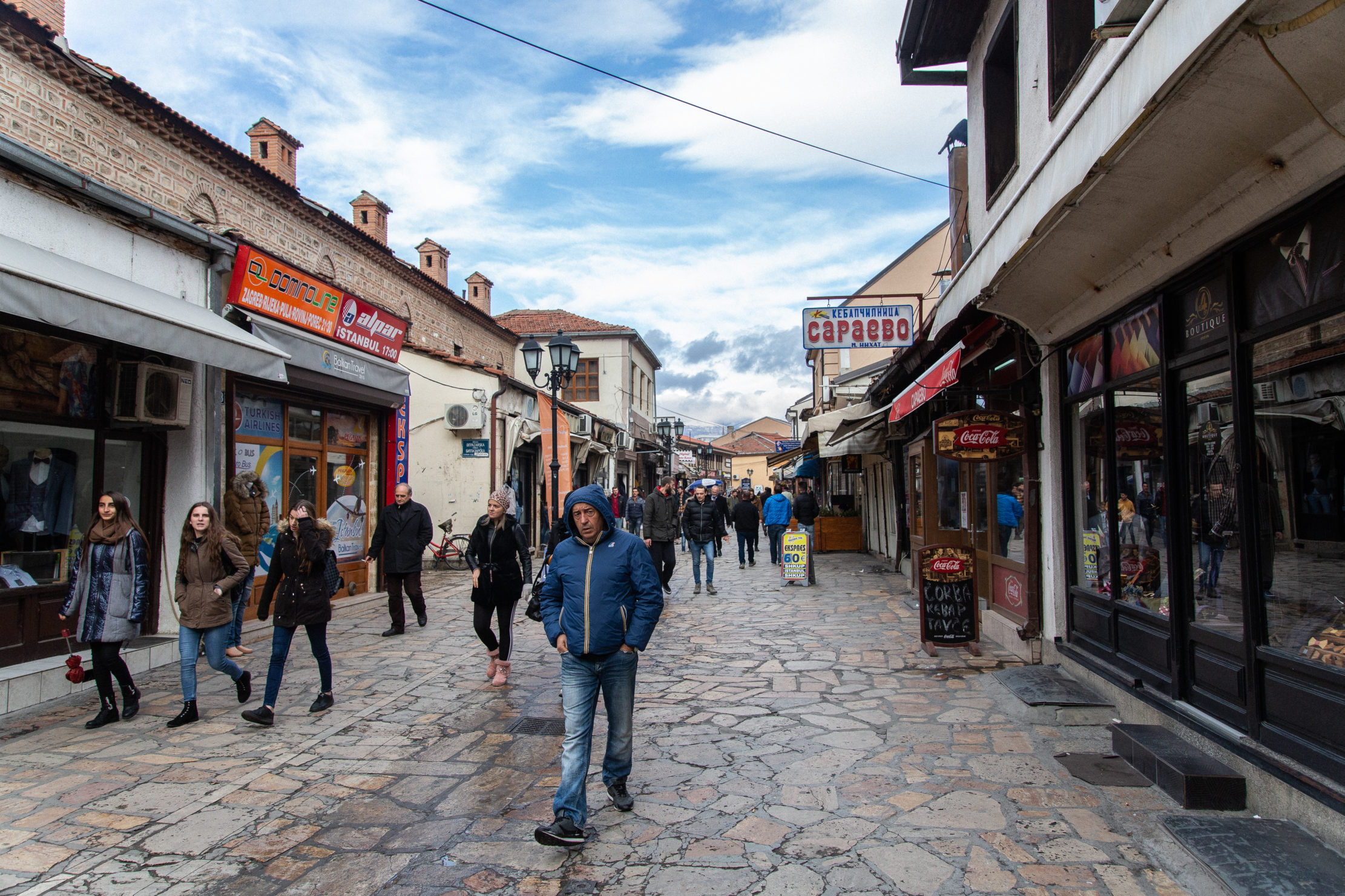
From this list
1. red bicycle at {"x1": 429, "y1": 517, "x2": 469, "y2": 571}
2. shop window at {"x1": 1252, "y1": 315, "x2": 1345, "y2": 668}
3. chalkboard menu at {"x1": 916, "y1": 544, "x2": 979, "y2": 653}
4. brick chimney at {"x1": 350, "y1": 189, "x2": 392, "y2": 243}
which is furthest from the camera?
brick chimney at {"x1": 350, "y1": 189, "x2": 392, "y2": 243}

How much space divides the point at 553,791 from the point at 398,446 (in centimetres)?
905

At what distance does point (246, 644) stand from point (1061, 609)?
26.2 ft

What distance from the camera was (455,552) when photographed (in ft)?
52.5

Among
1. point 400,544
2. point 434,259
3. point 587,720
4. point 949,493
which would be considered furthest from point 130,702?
point 434,259

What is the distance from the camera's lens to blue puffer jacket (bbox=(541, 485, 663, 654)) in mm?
4027

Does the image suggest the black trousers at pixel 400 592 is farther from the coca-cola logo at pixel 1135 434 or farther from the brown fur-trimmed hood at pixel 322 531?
the coca-cola logo at pixel 1135 434

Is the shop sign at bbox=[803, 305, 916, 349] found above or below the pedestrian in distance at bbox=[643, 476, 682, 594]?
above

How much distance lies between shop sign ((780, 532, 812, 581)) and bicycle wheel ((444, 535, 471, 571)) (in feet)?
20.6

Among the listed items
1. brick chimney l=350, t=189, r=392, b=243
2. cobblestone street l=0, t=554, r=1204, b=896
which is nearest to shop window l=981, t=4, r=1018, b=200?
cobblestone street l=0, t=554, r=1204, b=896

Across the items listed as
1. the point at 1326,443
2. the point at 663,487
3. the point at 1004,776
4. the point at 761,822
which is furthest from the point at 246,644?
the point at 1326,443

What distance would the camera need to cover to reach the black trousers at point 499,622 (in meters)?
6.71

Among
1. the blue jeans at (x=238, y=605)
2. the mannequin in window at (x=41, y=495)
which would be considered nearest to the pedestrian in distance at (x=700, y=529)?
the blue jeans at (x=238, y=605)

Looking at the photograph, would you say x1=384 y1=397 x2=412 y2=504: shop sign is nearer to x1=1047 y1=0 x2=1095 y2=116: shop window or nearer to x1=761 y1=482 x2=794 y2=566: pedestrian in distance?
x1=761 y1=482 x2=794 y2=566: pedestrian in distance

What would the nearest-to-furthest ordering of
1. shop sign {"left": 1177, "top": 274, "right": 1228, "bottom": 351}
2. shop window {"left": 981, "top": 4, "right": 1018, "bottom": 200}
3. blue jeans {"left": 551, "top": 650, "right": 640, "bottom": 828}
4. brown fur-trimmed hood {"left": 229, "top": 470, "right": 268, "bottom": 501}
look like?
blue jeans {"left": 551, "top": 650, "right": 640, "bottom": 828}
shop sign {"left": 1177, "top": 274, "right": 1228, "bottom": 351}
shop window {"left": 981, "top": 4, "right": 1018, "bottom": 200}
brown fur-trimmed hood {"left": 229, "top": 470, "right": 268, "bottom": 501}
